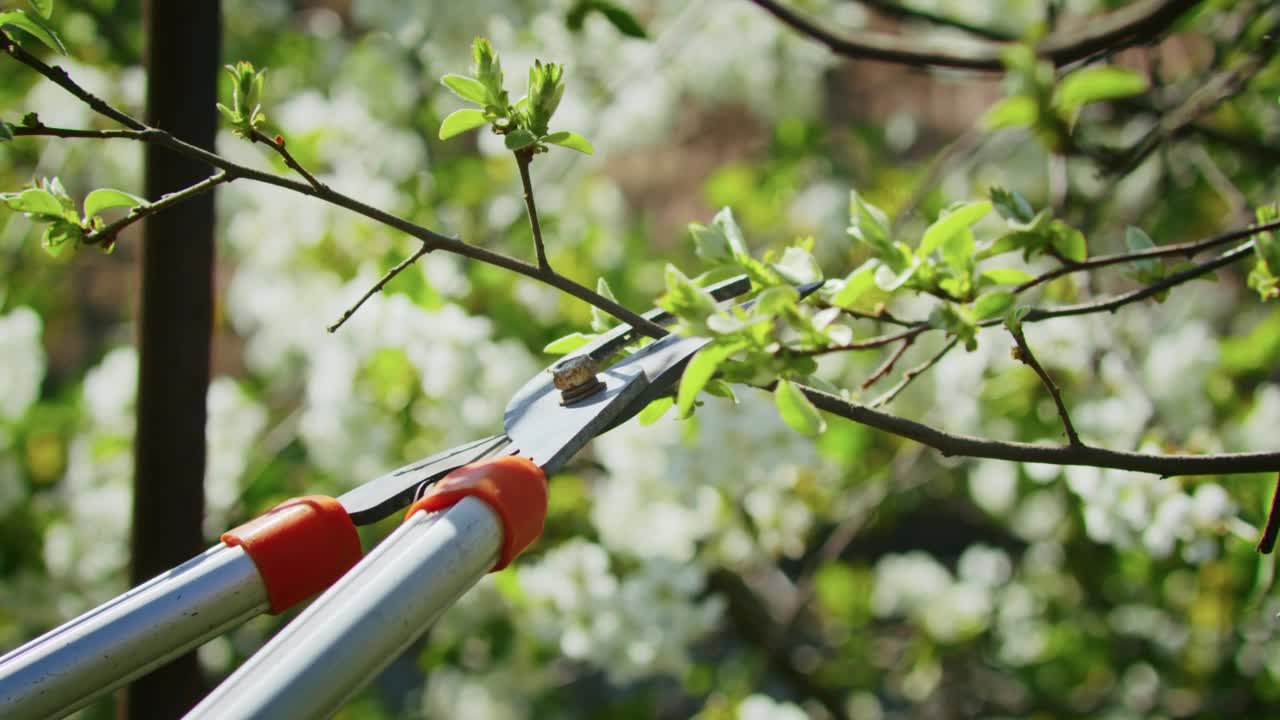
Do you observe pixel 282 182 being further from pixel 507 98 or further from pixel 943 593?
pixel 943 593

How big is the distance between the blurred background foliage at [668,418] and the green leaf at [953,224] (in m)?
0.47

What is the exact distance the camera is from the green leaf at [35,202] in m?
0.50

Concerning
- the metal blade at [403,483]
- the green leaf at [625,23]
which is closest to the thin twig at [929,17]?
the green leaf at [625,23]

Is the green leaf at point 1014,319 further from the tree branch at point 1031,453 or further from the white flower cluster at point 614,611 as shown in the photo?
the white flower cluster at point 614,611

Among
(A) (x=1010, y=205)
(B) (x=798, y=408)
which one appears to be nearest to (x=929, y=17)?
(A) (x=1010, y=205)

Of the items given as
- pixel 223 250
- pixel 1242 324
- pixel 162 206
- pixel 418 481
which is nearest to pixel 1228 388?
pixel 1242 324

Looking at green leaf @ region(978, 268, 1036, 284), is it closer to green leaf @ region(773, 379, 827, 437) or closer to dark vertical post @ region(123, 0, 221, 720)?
green leaf @ region(773, 379, 827, 437)

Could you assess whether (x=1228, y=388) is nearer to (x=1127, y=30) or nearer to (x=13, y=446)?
(x=1127, y=30)

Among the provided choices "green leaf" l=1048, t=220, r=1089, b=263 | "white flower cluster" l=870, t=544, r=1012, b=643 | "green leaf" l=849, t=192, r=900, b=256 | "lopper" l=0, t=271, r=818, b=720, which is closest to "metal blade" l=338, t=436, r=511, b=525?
"lopper" l=0, t=271, r=818, b=720

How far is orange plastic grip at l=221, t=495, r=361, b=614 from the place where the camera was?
1.68ft

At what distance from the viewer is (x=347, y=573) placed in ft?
1.44

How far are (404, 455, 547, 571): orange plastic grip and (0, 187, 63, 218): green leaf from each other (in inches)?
8.9

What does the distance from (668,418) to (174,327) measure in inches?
24.8

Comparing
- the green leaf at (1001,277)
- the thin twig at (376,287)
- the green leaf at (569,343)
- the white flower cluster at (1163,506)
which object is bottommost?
the white flower cluster at (1163,506)
